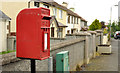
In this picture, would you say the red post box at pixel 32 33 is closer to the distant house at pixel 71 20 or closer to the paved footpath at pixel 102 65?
the paved footpath at pixel 102 65

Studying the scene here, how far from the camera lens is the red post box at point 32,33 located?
2791 millimetres

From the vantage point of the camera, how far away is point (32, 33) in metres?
2.82

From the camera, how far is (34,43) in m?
2.82

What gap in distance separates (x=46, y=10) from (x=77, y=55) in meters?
5.26

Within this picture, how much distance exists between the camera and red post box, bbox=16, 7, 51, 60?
2.79 metres

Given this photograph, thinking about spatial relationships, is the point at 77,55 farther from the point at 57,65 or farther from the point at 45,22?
the point at 45,22

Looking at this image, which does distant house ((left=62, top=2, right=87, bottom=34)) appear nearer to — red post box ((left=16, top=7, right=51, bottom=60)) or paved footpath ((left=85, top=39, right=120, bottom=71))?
paved footpath ((left=85, top=39, right=120, bottom=71))

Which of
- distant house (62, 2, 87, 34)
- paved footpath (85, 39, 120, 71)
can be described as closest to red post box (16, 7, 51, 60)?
paved footpath (85, 39, 120, 71)

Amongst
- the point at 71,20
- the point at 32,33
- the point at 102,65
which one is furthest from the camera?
the point at 71,20

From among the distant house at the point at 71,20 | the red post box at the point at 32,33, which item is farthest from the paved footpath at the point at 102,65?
the distant house at the point at 71,20

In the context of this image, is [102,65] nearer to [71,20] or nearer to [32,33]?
[32,33]

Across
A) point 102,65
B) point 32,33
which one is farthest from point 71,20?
point 32,33

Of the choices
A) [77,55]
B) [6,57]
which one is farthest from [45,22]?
[77,55]

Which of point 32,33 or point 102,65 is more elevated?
point 32,33
